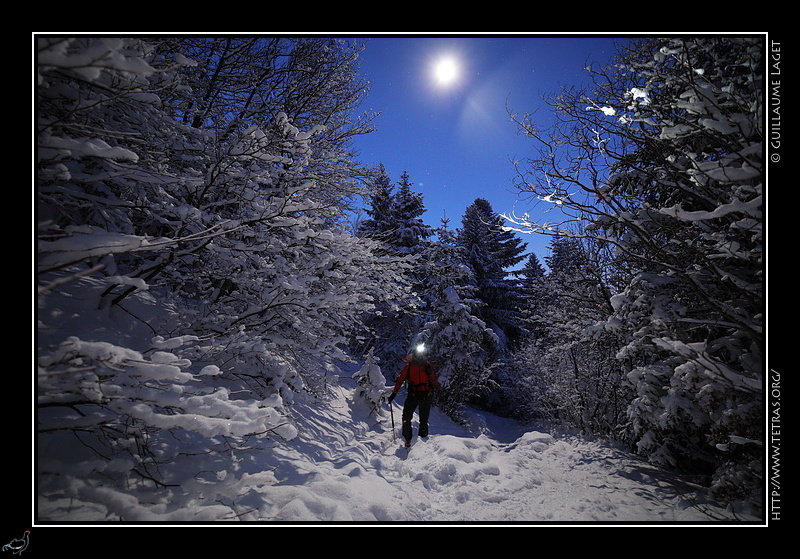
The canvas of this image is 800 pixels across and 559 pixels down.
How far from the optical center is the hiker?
18.9ft

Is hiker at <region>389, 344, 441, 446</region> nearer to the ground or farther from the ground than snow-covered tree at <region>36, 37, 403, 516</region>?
Result: nearer to the ground

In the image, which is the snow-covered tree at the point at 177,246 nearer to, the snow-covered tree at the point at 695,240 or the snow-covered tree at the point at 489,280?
the snow-covered tree at the point at 695,240

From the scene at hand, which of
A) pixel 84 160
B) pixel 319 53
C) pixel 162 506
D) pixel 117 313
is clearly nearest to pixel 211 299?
pixel 117 313

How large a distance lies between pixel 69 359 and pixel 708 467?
25.2ft

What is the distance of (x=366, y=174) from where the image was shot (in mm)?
6246

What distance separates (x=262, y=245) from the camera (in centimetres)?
333

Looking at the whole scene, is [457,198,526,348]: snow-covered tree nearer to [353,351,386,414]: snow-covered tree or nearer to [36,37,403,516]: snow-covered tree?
[353,351,386,414]: snow-covered tree

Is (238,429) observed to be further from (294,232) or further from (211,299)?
(211,299)

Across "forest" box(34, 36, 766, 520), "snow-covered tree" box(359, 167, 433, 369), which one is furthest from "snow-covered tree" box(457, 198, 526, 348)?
"forest" box(34, 36, 766, 520)

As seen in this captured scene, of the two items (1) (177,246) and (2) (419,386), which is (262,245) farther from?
(2) (419,386)
